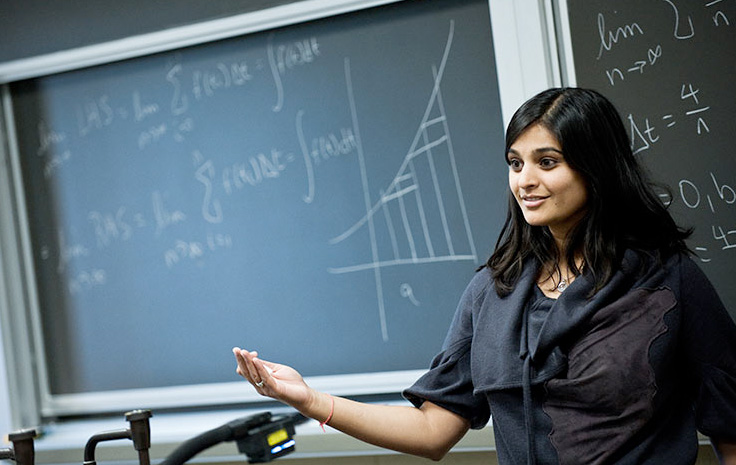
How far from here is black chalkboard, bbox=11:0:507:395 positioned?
2.31m

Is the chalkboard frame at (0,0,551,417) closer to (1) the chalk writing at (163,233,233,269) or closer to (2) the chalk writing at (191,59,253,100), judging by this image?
(2) the chalk writing at (191,59,253,100)

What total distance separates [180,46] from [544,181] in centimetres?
156

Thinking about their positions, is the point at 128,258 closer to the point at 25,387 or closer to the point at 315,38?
the point at 25,387

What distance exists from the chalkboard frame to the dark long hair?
0.72 m

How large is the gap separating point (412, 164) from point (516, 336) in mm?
993

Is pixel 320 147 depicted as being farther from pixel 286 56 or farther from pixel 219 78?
pixel 219 78

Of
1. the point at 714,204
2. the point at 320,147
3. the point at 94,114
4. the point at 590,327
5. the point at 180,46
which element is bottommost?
the point at 590,327

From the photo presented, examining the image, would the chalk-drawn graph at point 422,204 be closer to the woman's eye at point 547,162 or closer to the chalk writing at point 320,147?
the chalk writing at point 320,147

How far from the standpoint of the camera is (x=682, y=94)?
2000 mm

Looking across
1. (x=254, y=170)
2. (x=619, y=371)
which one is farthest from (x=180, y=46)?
(x=619, y=371)

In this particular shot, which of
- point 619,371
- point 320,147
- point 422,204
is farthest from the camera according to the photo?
point 320,147

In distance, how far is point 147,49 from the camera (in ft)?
8.49

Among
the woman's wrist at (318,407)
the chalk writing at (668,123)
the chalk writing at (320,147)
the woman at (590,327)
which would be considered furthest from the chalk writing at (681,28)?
the woman's wrist at (318,407)

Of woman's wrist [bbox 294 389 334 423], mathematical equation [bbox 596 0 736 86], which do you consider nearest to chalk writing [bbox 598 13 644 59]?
mathematical equation [bbox 596 0 736 86]
